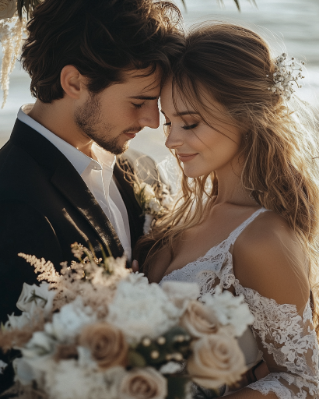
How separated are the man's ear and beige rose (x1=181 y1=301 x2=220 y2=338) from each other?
195 centimetres

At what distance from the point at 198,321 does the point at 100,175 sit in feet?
6.05

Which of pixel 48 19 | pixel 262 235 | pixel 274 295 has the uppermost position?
pixel 48 19

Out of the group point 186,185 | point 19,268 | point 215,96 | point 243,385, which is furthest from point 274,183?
point 19,268

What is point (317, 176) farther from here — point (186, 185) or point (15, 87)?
point (15, 87)

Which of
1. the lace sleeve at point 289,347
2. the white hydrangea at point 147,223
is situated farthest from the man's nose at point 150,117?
the lace sleeve at point 289,347

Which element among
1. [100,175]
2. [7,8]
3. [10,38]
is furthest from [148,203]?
[7,8]

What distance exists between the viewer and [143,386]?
3.32 feet

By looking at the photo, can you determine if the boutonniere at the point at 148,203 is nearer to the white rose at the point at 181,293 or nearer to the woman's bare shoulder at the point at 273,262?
the woman's bare shoulder at the point at 273,262

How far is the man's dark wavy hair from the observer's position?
2609 mm

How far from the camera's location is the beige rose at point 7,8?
2.66 metres

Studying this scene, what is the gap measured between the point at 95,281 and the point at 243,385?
4.31 ft

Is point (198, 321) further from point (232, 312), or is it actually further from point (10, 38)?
point (10, 38)

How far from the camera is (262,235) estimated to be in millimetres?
2154

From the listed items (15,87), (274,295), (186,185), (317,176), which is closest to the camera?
(274,295)
